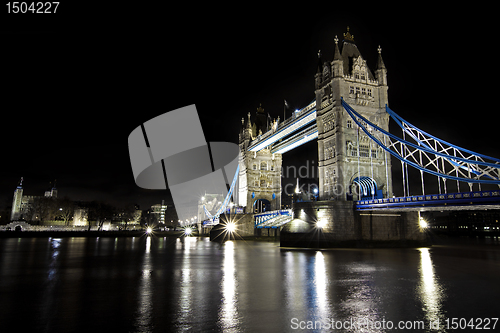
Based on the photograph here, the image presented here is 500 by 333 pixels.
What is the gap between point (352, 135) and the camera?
3509 cm

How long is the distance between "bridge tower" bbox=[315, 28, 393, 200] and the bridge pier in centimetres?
204

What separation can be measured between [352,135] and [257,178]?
27.3 metres

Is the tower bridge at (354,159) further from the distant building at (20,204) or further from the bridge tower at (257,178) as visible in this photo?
the distant building at (20,204)

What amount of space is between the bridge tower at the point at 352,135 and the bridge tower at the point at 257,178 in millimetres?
23988

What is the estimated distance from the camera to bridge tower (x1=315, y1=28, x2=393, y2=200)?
34031 millimetres

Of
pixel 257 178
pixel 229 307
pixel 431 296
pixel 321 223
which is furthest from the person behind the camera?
pixel 257 178

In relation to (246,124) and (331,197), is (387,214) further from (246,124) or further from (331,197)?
(246,124)

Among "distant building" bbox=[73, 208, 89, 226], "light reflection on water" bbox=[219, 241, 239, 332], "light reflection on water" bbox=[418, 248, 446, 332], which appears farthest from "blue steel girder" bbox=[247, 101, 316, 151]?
"distant building" bbox=[73, 208, 89, 226]

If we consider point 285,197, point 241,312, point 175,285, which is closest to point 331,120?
point 175,285

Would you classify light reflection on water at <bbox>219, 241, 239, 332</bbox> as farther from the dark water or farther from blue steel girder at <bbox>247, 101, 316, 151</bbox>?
blue steel girder at <bbox>247, 101, 316, 151</bbox>

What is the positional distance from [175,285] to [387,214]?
84.7 feet

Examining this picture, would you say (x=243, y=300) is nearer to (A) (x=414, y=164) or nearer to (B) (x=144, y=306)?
(B) (x=144, y=306)

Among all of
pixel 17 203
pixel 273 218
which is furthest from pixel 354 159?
pixel 17 203

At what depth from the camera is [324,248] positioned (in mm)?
31422
